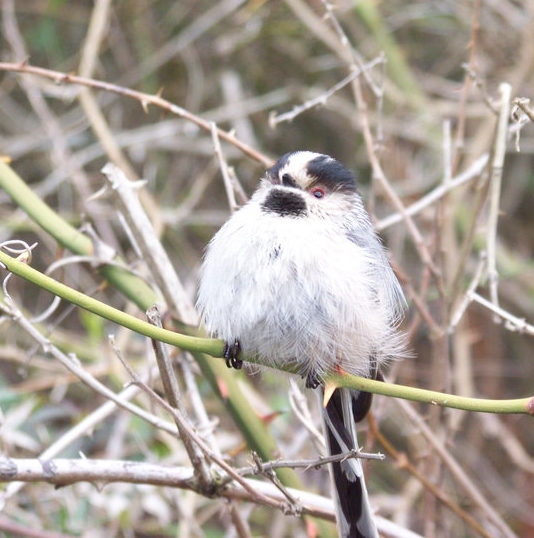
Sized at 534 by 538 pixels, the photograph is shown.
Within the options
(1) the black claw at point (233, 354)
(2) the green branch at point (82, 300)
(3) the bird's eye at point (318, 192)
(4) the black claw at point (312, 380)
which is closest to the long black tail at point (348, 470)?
(4) the black claw at point (312, 380)

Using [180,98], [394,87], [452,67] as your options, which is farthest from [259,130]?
[452,67]

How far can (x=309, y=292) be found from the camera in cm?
170

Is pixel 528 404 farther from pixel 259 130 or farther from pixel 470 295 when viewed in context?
pixel 259 130

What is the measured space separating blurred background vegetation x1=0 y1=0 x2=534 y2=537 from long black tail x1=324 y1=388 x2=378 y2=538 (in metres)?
0.96

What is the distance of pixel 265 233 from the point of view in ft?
5.82

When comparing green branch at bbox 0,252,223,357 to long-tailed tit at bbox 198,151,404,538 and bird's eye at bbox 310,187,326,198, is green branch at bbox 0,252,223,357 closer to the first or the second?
long-tailed tit at bbox 198,151,404,538

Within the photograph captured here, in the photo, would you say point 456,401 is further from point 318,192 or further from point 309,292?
point 318,192

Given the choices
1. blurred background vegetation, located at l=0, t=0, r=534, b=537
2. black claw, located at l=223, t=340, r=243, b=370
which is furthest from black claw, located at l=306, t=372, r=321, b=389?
blurred background vegetation, located at l=0, t=0, r=534, b=537

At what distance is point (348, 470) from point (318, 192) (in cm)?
61

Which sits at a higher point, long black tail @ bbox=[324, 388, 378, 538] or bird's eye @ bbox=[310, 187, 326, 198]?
bird's eye @ bbox=[310, 187, 326, 198]

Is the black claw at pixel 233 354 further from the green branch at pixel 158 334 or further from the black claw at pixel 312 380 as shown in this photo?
the green branch at pixel 158 334

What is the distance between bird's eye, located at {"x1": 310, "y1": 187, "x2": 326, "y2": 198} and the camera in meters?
1.92

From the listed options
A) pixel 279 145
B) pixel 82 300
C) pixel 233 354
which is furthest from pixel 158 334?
pixel 279 145

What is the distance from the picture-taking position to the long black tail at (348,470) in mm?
1772
